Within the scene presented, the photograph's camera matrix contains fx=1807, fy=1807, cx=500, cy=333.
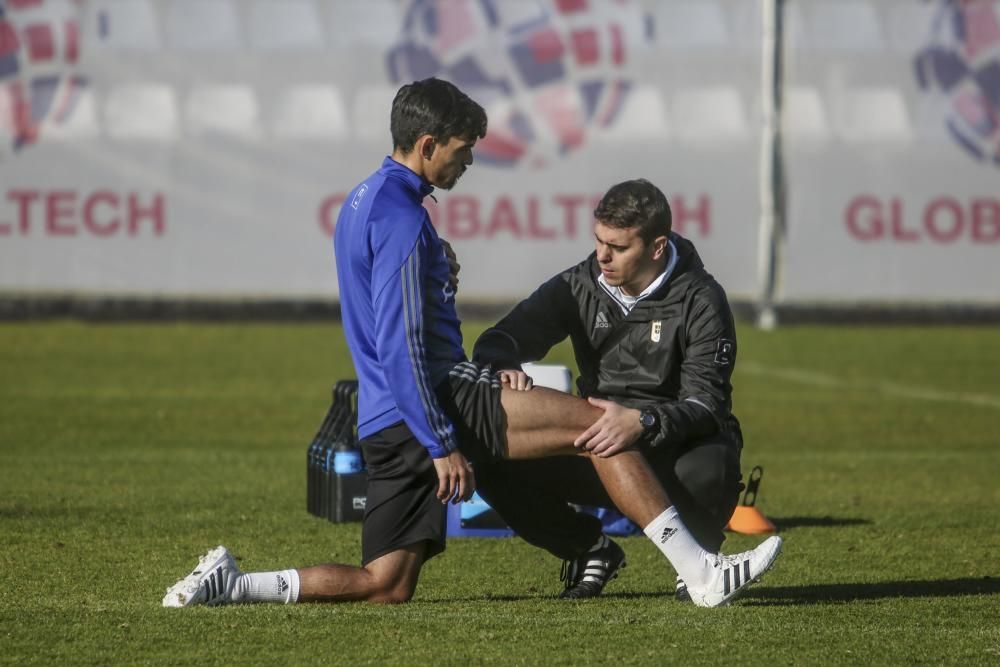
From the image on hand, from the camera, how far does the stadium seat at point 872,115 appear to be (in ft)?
69.5

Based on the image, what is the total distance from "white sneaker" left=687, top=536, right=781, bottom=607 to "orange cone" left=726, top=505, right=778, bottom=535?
2.23m

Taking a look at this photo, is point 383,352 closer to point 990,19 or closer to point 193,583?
point 193,583

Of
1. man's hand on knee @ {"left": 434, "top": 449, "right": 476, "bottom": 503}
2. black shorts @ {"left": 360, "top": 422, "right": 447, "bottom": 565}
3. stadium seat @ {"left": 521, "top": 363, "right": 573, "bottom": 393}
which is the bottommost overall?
stadium seat @ {"left": 521, "top": 363, "right": 573, "bottom": 393}

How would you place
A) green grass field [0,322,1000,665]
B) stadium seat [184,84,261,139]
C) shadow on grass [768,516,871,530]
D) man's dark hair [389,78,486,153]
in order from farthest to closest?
stadium seat [184,84,261,139] < shadow on grass [768,516,871,530] < man's dark hair [389,78,486,153] < green grass field [0,322,1000,665]

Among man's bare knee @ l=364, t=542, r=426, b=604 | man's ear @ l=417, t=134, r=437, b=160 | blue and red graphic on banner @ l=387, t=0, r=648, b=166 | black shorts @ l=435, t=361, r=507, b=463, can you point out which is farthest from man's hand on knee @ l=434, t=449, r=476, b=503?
blue and red graphic on banner @ l=387, t=0, r=648, b=166

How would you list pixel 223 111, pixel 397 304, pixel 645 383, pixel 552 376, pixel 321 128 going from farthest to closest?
pixel 223 111 < pixel 321 128 < pixel 552 376 < pixel 645 383 < pixel 397 304

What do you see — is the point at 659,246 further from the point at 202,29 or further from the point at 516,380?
the point at 202,29

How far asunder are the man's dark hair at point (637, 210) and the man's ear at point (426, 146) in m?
0.67

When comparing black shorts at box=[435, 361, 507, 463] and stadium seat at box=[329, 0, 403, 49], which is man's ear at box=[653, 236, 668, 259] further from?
stadium seat at box=[329, 0, 403, 49]

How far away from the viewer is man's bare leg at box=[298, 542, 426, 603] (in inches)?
241

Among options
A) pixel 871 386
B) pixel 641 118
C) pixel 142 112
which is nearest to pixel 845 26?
pixel 641 118

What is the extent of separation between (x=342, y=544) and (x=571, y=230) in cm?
1311

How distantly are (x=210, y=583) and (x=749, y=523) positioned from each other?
10.3 ft

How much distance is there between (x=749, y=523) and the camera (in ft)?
27.3
